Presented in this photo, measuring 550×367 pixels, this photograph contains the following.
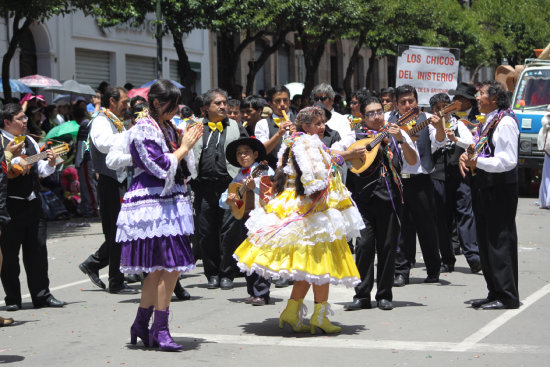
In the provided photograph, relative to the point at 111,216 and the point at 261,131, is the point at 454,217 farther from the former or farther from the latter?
the point at 111,216

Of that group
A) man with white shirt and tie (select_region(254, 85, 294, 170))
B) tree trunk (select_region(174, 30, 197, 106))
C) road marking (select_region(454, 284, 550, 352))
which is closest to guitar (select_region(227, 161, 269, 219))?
man with white shirt and tie (select_region(254, 85, 294, 170))

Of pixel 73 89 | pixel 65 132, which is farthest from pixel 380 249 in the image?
pixel 73 89

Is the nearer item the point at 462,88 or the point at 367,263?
the point at 367,263

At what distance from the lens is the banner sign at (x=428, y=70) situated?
→ 1609 cm

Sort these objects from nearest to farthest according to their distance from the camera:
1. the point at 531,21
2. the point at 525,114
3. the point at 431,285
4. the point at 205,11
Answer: the point at 431,285, the point at 525,114, the point at 205,11, the point at 531,21

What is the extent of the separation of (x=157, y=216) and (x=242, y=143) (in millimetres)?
2550

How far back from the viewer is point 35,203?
8836 millimetres

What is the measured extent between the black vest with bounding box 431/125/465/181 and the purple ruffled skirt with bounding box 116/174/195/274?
4726mm

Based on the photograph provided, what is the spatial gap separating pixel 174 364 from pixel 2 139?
10.0ft

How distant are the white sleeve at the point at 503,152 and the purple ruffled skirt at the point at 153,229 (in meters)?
2.70

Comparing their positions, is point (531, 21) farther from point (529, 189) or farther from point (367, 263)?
point (367, 263)

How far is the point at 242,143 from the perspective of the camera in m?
9.20

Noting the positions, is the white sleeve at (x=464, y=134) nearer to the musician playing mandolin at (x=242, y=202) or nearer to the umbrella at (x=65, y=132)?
the musician playing mandolin at (x=242, y=202)

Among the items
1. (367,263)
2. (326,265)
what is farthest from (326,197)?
(367,263)
